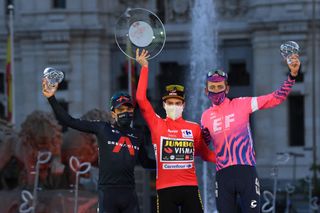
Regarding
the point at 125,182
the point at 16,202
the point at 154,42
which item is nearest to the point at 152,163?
the point at 125,182

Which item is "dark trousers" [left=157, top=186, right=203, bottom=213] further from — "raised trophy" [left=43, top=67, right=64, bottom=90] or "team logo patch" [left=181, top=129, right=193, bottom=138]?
"raised trophy" [left=43, top=67, right=64, bottom=90]

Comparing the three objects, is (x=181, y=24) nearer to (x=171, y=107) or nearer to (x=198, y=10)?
(x=198, y=10)

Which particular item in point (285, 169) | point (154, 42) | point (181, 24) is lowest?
point (285, 169)

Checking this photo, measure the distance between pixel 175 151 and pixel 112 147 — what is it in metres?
0.59

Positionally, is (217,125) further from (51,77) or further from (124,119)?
(51,77)

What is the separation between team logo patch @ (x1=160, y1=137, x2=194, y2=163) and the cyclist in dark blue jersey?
243mm

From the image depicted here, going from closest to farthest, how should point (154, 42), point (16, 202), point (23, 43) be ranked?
point (154, 42)
point (16, 202)
point (23, 43)

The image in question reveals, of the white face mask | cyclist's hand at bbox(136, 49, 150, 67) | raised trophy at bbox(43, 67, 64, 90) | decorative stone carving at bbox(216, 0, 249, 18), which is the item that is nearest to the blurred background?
decorative stone carving at bbox(216, 0, 249, 18)

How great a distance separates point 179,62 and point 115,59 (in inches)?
115

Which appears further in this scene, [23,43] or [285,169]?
[23,43]

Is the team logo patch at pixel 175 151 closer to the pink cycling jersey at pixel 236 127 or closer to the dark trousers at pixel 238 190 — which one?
the pink cycling jersey at pixel 236 127

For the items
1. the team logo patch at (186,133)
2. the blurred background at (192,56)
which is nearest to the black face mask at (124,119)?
the team logo patch at (186,133)

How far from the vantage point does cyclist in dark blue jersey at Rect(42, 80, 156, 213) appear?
9.82m

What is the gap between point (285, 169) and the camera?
40844mm
